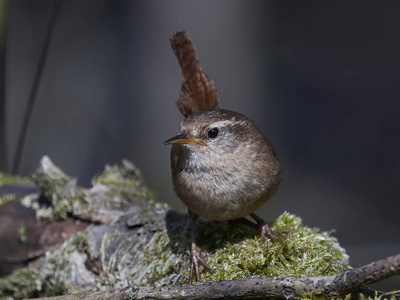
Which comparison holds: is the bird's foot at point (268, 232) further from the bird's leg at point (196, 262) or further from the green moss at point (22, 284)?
the green moss at point (22, 284)

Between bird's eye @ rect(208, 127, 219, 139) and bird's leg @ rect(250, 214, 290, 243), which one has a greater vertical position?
bird's eye @ rect(208, 127, 219, 139)

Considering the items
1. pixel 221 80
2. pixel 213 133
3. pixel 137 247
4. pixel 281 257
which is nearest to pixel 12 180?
pixel 137 247

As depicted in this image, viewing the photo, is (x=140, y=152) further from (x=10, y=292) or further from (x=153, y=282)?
(x=153, y=282)

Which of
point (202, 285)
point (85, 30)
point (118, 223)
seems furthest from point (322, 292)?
point (85, 30)

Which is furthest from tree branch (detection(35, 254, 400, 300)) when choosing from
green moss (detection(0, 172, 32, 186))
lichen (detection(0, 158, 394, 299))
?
green moss (detection(0, 172, 32, 186))

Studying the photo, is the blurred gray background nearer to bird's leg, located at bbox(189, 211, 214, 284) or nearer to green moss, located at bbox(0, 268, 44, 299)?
green moss, located at bbox(0, 268, 44, 299)

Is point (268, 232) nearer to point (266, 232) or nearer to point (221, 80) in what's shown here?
point (266, 232)

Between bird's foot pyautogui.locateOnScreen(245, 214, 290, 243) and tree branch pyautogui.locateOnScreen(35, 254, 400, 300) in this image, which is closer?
tree branch pyautogui.locateOnScreen(35, 254, 400, 300)

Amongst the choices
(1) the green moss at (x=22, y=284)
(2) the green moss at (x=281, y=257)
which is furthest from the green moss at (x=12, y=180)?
(2) the green moss at (x=281, y=257)
